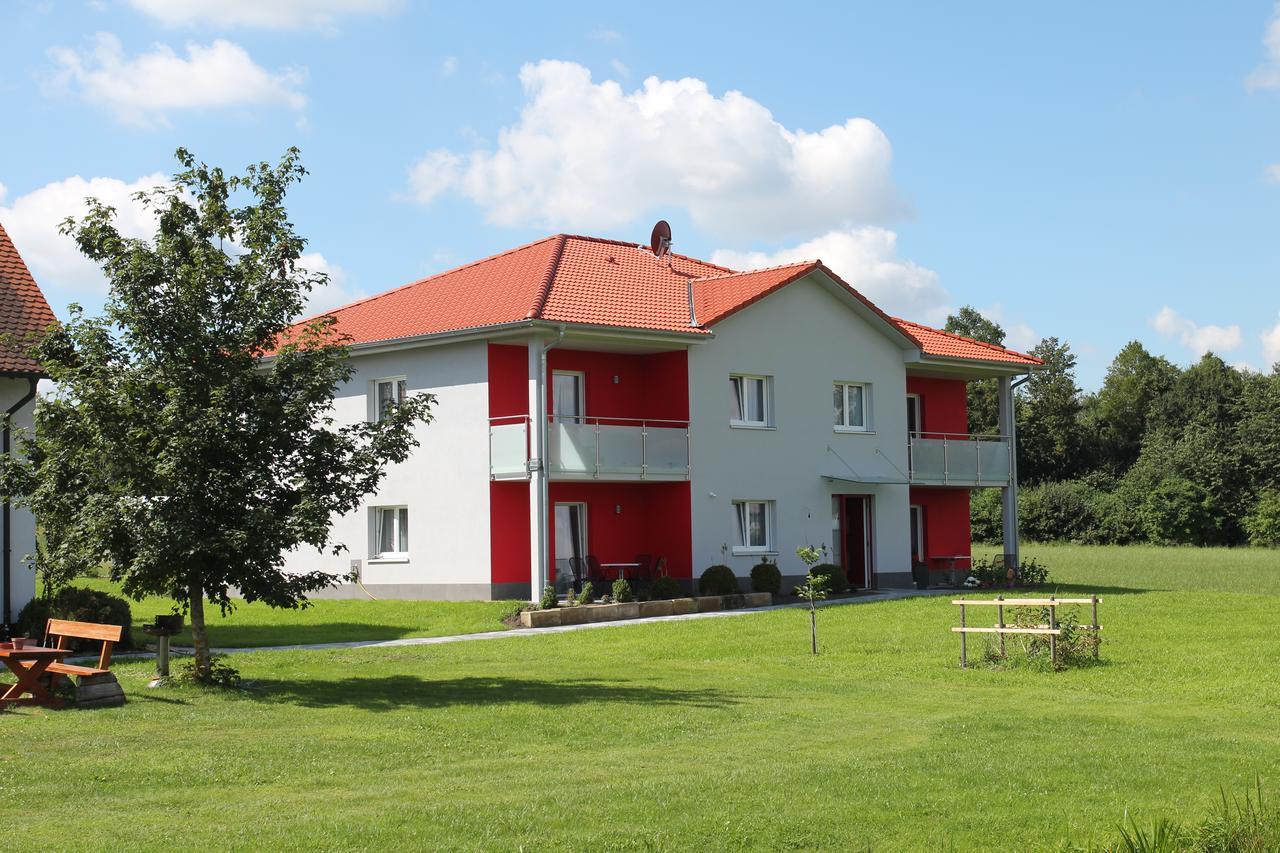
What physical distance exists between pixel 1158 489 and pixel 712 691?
5537cm

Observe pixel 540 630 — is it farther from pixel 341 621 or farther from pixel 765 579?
pixel 765 579

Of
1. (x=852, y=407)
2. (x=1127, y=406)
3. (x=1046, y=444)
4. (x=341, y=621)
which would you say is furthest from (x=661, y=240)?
(x=1127, y=406)

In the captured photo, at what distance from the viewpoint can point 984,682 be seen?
17.0 meters

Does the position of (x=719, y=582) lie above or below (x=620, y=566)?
below

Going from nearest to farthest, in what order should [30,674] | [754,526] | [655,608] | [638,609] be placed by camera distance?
[30,674], [638,609], [655,608], [754,526]

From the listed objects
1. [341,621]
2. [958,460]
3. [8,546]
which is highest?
[958,460]

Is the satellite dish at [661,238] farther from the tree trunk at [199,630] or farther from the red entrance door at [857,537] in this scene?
the tree trunk at [199,630]

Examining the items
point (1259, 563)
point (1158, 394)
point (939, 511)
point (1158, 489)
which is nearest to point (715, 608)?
point (939, 511)

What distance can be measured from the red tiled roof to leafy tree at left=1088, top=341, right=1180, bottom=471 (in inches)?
1766

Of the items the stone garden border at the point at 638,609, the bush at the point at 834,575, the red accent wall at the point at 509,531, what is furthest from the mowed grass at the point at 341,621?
the bush at the point at 834,575

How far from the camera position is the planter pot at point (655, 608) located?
91.0ft

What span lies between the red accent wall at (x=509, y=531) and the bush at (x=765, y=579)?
4882 millimetres

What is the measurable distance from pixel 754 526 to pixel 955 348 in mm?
8943

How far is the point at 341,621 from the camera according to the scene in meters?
27.3
